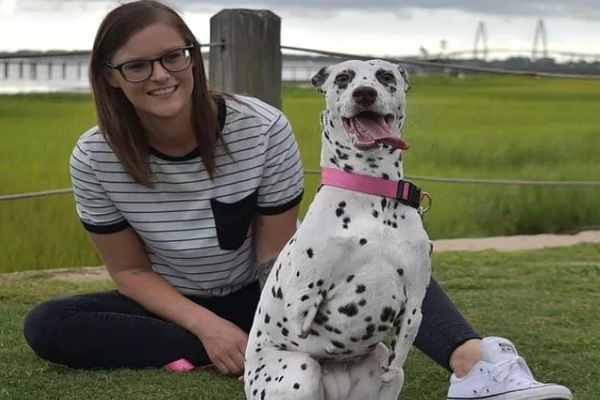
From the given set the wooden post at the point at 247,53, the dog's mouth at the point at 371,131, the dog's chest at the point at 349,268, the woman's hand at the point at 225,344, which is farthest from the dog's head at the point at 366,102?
the wooden post at the point at 247,53

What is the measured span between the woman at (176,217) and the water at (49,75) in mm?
2025

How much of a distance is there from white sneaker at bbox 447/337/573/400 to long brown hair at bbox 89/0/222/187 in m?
0.85

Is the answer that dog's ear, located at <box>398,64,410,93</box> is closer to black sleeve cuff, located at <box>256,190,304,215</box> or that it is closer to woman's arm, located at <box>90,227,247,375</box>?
black sleeve cuff, located at <box>256,190,304,215</box>

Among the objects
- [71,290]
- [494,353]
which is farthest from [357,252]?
[71,290]

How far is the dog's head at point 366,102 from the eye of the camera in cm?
183

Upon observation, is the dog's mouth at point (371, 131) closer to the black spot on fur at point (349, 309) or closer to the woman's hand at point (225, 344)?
the black spot on fur at point (349, 309)

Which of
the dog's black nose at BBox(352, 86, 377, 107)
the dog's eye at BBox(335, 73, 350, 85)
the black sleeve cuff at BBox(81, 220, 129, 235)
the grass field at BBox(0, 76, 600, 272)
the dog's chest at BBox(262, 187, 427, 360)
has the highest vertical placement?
the dog's eye at BBox(335, 73, 350, 85)

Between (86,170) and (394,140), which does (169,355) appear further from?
(394,140)

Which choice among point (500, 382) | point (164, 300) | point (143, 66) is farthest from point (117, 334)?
point (500, 382)

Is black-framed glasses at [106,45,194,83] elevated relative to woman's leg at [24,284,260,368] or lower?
elevated

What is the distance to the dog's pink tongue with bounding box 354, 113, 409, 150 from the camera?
6.01ft

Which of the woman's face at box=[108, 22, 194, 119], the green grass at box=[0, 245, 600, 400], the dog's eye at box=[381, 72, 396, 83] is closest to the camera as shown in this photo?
the dog's eye at box=[381, 72, 396, 83]

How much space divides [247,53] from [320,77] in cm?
184

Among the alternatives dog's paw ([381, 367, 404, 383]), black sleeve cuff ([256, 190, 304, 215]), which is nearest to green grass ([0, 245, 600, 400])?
black sleeve cuff ([256, 190, 304, 215])
